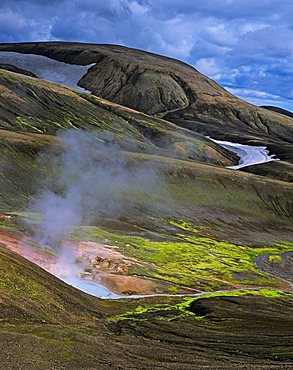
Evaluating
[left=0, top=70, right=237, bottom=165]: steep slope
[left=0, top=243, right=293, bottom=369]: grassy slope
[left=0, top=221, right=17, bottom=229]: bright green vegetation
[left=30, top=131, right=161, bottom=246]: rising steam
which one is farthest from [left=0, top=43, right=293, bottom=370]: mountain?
[left=0, top=70, right=237, bottom=165]: steep slope

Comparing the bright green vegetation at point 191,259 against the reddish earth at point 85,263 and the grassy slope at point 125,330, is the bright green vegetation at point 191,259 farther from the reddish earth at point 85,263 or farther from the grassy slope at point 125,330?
the grassy slope at point 125,330

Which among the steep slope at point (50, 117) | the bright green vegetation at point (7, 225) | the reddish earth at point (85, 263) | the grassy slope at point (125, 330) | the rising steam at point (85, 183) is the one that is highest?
the steep slope at point (50, 117)

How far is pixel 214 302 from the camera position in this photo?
58.7 m

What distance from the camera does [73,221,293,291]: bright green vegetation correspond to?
242 feet

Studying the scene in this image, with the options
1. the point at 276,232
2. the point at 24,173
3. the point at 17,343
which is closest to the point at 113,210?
the point at 24,173

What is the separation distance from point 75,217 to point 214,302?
4818 centimetres

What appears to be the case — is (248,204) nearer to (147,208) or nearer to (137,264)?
(147,208)

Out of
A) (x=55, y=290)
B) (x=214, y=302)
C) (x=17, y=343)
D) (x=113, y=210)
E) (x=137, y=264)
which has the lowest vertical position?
(x=17, y=343)

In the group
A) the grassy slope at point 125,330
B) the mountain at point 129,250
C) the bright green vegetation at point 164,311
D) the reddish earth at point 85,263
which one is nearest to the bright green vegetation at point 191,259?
the mountain at point 129,250

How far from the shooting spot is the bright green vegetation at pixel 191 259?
7362 centimetres

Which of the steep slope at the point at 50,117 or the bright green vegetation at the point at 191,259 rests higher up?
the steep slope at the point at 50,117

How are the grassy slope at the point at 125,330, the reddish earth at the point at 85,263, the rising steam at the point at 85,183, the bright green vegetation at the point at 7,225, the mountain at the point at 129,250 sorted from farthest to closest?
the rising steam at the point at 85,183, the bright green vegetation at the point at 7,225, the reddish earth at the point at 85,263, the mountain at the point at 129,250, the grassy slope at the point at 125,330

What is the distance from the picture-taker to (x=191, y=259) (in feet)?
293

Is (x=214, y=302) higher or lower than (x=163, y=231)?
lower
